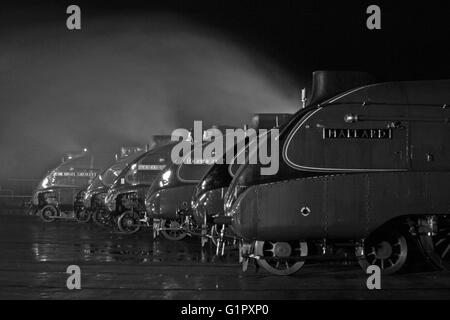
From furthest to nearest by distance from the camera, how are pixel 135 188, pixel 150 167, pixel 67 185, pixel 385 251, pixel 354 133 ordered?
1. pixel 67 185
2. pixel 135 188
3. pixel 150 167
4. pixel 385 251
5. pixel 354 133

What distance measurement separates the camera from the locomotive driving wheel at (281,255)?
41.2 ft

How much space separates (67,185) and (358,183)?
20.5 meters

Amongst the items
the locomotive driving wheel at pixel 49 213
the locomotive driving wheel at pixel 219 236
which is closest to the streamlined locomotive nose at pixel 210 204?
the locomotive driving wheel at pixel 219 236

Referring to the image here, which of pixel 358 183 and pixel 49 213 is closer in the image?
pixel 358 183

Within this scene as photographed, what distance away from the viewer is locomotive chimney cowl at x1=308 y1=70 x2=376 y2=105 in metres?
13.2

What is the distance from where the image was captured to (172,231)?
22.2 meters

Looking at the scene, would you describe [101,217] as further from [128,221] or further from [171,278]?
[171,278]

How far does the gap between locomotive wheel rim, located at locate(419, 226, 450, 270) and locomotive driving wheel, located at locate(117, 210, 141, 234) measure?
41.9 feet

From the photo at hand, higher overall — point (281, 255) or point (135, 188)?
point (135, 188)

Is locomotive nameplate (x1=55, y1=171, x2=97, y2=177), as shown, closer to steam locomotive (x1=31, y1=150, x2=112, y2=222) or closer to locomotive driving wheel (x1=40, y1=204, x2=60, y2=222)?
steam locomotive (x1=31, y1=150, x2=112, y2=222)

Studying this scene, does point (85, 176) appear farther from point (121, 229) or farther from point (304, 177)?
point (304, 177)

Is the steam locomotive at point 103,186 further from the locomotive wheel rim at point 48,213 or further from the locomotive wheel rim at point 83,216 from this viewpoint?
the locomotive wheel rim at point 48,213

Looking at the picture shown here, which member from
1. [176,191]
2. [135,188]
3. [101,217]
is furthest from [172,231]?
[101,217]
